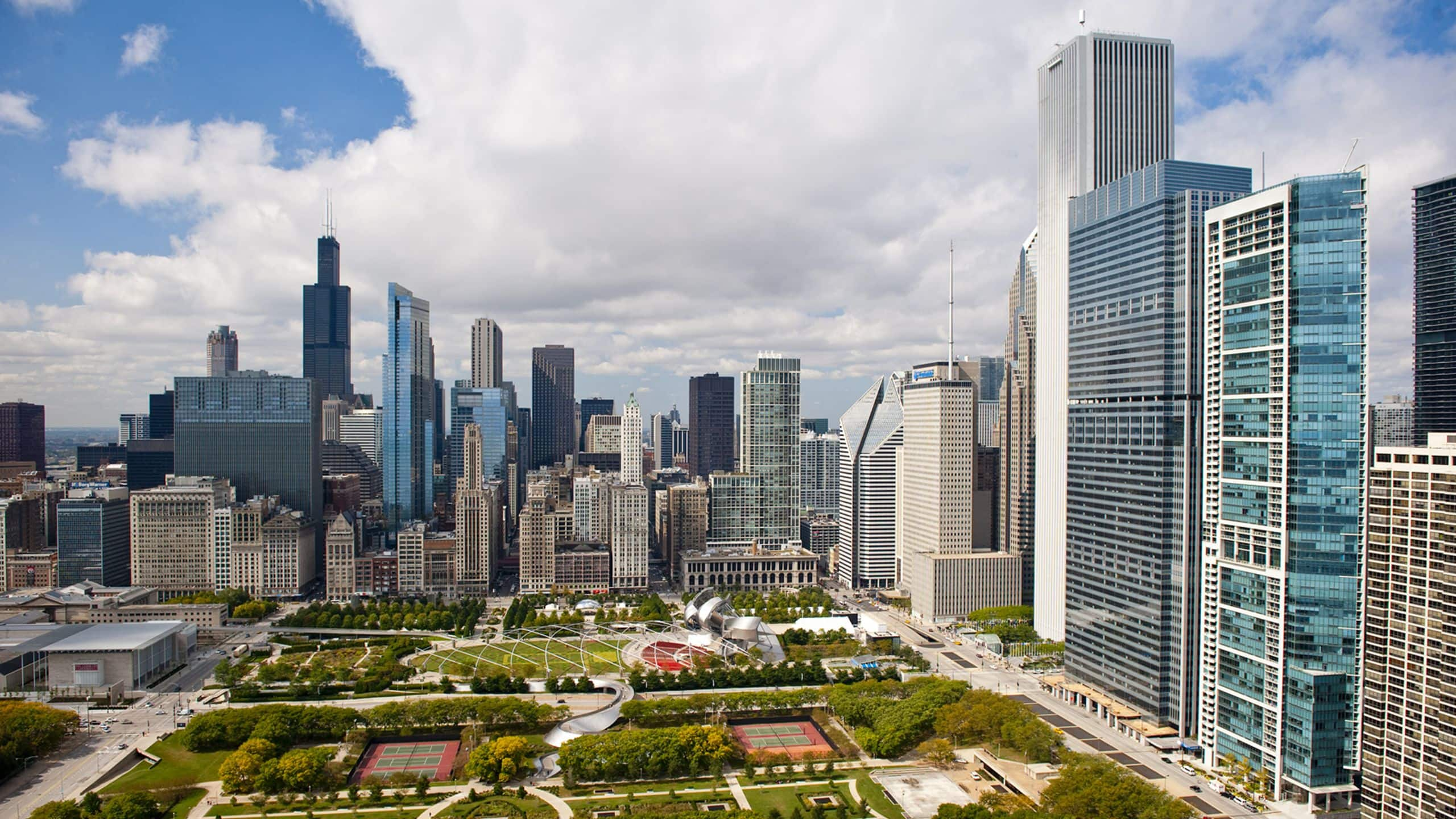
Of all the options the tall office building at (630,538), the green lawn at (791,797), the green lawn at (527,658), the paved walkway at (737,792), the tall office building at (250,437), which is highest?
the tall office building at (250,437)

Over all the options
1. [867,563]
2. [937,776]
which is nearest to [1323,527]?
[937,776]

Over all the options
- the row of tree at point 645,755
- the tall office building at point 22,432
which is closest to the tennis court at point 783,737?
the row of tree at point 645,755

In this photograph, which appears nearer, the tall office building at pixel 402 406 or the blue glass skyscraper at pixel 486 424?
the tall office building at pixel 402 406

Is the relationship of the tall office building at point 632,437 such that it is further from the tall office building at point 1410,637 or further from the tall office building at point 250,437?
the tall office building at point 1410,637

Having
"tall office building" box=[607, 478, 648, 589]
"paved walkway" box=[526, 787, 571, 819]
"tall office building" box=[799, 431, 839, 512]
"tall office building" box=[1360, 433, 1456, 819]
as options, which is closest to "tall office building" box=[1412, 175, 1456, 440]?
"tall office building" box=[1360, 433, 1456, 819]

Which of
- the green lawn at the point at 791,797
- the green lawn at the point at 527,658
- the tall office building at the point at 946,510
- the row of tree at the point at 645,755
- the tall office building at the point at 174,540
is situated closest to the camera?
the green lawn at the point at 791,797

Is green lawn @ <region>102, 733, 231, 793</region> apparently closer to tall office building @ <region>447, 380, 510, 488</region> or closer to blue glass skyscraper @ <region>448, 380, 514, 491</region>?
tall office building @ <region>447, 380, 510, 488</region>

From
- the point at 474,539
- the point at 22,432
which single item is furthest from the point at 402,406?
the point at 22,432
